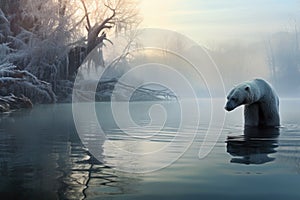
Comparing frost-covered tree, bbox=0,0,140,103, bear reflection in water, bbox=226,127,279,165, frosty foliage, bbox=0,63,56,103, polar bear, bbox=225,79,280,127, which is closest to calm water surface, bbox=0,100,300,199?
bear reflection in water, bbox=226,127,279,165

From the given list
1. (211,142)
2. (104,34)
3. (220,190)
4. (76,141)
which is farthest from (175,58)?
(104,34)

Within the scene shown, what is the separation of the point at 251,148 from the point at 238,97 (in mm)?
3268

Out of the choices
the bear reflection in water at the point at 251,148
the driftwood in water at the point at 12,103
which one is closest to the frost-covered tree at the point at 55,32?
the driftwood in water at the point at 12,103

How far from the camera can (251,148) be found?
559 centimetres

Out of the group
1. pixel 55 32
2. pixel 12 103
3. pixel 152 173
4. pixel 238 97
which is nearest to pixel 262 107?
pixel 238 97

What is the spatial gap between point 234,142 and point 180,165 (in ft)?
7.30

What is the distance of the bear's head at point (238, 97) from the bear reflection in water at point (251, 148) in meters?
1.37

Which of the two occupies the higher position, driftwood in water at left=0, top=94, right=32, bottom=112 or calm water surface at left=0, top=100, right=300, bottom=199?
calm water surface at left=0, top=100, right=300, bottom=199

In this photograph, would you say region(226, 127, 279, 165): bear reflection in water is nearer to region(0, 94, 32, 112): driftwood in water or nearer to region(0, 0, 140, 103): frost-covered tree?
region(0, 94, 32, 112): driftwood in water

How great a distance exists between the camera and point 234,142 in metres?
6.40

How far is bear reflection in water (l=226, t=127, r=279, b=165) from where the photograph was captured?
4.65 meters

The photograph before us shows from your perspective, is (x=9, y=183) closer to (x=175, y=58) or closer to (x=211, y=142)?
(x=211, y=142)

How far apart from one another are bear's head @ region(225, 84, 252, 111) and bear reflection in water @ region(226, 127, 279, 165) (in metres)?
1.37

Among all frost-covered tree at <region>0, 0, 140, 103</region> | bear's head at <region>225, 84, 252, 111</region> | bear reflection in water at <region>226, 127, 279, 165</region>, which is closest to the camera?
bear reflection in water at <region>226, 127, 279, 165</region>
